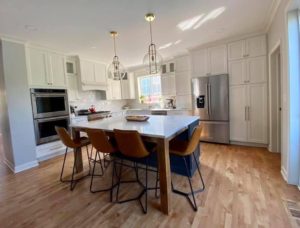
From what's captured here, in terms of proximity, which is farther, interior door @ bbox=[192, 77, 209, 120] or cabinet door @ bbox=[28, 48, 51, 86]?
interior door @ bbox=[192, 77, 209, 120]

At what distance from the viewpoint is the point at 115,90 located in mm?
5879

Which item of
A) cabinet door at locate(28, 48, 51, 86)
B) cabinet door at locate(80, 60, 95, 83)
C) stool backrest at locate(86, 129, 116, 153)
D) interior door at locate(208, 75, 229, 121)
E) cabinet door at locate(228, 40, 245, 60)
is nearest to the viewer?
stool backrest at locate(86, 129, 116, 153)

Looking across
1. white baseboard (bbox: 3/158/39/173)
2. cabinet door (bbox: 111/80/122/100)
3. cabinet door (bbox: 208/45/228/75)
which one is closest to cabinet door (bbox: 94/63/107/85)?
cabinet door (bbox: 111/80/122/100)

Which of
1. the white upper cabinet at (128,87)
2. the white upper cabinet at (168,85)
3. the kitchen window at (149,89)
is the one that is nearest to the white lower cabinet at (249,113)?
the white upper cabinet at (168,85)

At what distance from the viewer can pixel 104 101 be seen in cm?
583

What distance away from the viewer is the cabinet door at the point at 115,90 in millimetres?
5742

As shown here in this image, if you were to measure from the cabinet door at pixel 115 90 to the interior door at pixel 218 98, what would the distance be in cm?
324

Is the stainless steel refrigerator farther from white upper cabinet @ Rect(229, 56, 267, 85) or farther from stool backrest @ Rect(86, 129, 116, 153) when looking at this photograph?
stool backrest @ Rect(86, 129, 116, 153)

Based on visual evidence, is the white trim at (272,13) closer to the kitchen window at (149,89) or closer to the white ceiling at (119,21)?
the white ceiling at (119,21)

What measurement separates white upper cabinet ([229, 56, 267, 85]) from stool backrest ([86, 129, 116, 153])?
326 cm

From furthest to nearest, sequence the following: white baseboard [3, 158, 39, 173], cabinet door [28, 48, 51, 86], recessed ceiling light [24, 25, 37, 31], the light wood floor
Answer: cabinet door [28, 48, 51, 86]
white baseboard [3, 158, 39, 173]
recessed ceiling light [24, 25, 37, 31]
the light wood floor

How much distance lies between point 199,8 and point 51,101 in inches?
139

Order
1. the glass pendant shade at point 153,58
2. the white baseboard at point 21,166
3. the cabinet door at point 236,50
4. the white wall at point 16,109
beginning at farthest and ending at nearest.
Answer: the cabinet door at point 236,50
the white baseboard at point 21,166
the white wall at point 16,109
the glass pendant shade at point 153,58

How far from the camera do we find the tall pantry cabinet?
359 centimetres
